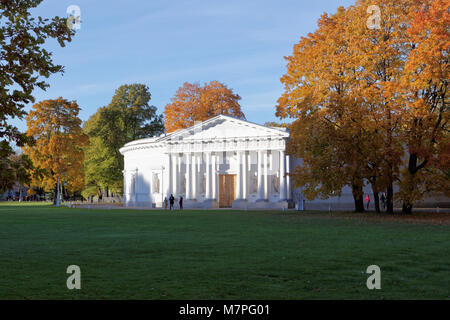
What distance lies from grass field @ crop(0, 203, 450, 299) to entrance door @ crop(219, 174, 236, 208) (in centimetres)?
4055

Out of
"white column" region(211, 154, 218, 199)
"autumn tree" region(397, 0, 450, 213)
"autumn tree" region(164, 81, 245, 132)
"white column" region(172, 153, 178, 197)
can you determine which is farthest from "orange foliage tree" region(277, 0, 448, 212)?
"autumn tree" region(164, 81, 245, 132)

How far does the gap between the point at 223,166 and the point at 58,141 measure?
22282mm

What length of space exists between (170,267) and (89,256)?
333 cm

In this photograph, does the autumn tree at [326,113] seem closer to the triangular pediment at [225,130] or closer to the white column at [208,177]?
the triangular pediment at [225,130]

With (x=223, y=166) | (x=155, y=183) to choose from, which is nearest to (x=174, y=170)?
(x=155, y=183)

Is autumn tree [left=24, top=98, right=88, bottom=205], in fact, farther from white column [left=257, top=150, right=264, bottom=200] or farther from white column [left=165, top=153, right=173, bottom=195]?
white column [left=257, top=150, right=264, bottom=200]

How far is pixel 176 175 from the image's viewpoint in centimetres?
6575

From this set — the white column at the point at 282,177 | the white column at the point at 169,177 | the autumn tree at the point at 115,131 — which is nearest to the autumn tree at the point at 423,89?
the white column at the point at 282,177

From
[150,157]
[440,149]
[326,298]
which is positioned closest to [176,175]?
[150,157]

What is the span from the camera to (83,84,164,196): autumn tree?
8000 centimetres

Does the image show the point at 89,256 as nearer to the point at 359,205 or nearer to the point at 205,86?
the point at 359,205

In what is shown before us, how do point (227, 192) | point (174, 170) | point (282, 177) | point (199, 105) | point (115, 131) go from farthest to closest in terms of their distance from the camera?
point (115, 131)
point (199, 105)
point (174, 170)
point (227, 192)
point (282, 177)

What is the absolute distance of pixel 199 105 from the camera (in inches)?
3125

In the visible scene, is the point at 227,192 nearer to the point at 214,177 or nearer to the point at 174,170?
the point at 214,177
